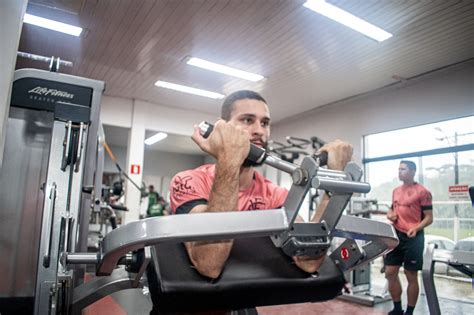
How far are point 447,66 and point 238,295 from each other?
5152 millimetres

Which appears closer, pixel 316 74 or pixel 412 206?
pixel 412 206

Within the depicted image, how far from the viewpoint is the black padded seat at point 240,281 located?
863 mm

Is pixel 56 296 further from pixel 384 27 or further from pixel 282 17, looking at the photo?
pixel 384 27

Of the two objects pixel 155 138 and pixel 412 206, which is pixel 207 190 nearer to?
pixel 412 206

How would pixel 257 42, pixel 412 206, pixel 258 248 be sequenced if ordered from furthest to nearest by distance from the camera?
pixel 257 42 → pixel 412 206 → pixel 258 248

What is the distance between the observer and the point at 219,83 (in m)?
5.81

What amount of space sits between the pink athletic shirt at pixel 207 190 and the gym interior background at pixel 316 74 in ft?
5.70

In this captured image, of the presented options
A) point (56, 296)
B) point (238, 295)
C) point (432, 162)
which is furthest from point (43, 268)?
point (432, 162)

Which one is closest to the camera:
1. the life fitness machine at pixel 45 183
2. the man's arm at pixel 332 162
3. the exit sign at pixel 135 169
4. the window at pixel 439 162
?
the man's arm at pixel 332 162

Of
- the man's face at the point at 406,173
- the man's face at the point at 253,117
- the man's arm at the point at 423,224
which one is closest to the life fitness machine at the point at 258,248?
the man's face at the point at 253,117

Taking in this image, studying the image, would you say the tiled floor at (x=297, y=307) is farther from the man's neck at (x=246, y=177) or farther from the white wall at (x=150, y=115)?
the white wall at (x=150, y=115)

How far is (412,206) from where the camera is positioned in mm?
3637

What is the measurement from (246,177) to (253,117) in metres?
0.26

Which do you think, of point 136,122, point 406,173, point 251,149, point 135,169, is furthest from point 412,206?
point 136,122
